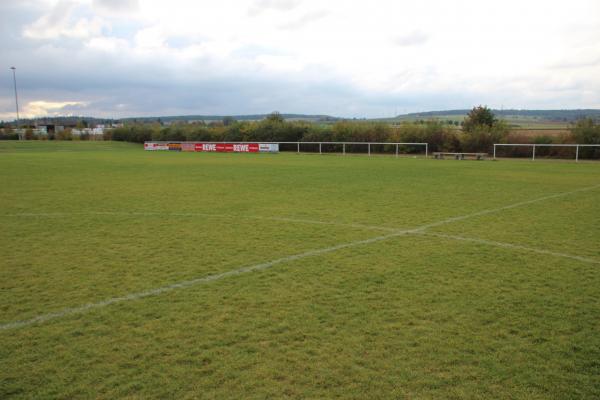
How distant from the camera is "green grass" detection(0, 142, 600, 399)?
137 inches

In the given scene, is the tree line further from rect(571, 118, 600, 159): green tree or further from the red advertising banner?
the red advertising banner

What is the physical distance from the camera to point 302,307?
4.90m

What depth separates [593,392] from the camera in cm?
330

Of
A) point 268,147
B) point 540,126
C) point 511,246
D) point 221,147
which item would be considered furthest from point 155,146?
point 540,126

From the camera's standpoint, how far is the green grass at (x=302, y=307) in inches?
137

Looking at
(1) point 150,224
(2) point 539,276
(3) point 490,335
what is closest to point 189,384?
(3) point 490,335

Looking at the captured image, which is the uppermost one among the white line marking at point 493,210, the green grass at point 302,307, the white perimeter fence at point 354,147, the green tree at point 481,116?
the green tree at point 481,116

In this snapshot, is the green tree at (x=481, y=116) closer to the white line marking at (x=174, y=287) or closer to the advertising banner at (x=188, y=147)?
the advertising banner at (x=188, y=147)

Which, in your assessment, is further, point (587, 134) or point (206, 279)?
point (587, 134)

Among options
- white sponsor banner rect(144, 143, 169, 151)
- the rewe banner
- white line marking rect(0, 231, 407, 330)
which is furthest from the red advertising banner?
white line marking rect(0, 231, 407, 330)

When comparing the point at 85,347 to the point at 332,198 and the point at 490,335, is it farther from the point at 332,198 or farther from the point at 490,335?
the point at 332,198

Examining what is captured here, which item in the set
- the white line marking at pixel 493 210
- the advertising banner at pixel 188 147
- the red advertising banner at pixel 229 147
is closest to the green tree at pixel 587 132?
the white line marking at pixel 493 210

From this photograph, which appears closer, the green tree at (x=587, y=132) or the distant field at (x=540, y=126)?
the green tree at (x=587, y=132)

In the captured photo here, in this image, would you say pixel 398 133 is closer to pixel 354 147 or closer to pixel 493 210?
pixel 354 147
